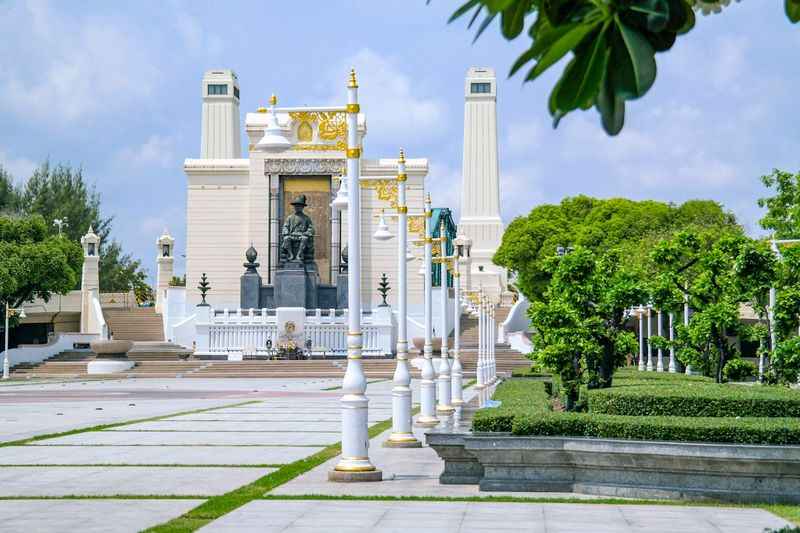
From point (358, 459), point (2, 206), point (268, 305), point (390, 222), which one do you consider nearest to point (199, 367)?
point (268, 305)

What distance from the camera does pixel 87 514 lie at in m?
11.1

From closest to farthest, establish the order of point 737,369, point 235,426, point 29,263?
point 737,369 → point 235,426 → point 29,263

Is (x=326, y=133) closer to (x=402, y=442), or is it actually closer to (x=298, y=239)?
(x=298, y=239)

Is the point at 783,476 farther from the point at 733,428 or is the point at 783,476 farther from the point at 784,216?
the point at 784,216

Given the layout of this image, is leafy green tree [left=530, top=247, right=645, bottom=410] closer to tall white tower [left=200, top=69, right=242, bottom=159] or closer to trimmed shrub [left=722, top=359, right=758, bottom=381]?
trimmed shrub [left=722, top=359, right=758, bottom=381]

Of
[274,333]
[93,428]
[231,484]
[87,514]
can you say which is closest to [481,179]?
[274,333]

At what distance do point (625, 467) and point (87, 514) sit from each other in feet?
17.8

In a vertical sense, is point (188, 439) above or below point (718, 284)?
below

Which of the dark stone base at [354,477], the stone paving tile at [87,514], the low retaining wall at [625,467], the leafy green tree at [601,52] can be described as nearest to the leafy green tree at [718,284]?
the low retaining wall at [625,467]

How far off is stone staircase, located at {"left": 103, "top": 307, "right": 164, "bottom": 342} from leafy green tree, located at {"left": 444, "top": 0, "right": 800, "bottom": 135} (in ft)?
238

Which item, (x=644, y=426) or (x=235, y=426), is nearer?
(x=644, y=426)

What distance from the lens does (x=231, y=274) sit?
78.8 metres

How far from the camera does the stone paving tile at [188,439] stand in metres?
19.2

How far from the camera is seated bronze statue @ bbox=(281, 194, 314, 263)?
223 feet
